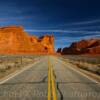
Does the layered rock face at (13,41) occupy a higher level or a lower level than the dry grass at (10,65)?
higher

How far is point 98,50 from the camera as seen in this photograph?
156 metres

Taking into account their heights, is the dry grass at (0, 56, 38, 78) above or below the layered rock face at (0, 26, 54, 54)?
below

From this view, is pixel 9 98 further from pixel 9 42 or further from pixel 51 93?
pixel 9 42

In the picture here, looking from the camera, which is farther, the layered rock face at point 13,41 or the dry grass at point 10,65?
the layered rock face at point 13,41

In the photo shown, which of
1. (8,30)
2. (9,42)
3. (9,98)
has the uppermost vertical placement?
(8,30)

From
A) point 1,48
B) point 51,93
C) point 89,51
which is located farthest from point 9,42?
point 51,93

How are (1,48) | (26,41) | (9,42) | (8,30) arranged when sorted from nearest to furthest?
(1,48)
(9,42)
(8,30)
(26,41)

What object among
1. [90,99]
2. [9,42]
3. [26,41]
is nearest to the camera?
[90,99]

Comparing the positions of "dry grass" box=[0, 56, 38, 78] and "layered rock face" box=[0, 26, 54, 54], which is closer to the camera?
"dry grass" box=[0, 56, 38, 78]

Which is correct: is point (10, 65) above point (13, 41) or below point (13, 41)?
below

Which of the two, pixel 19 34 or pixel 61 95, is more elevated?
pixel 19 34

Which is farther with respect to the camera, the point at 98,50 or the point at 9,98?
the point at 98,50

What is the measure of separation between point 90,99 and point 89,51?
15307 cm

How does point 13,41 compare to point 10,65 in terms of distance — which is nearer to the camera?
point 10,65
